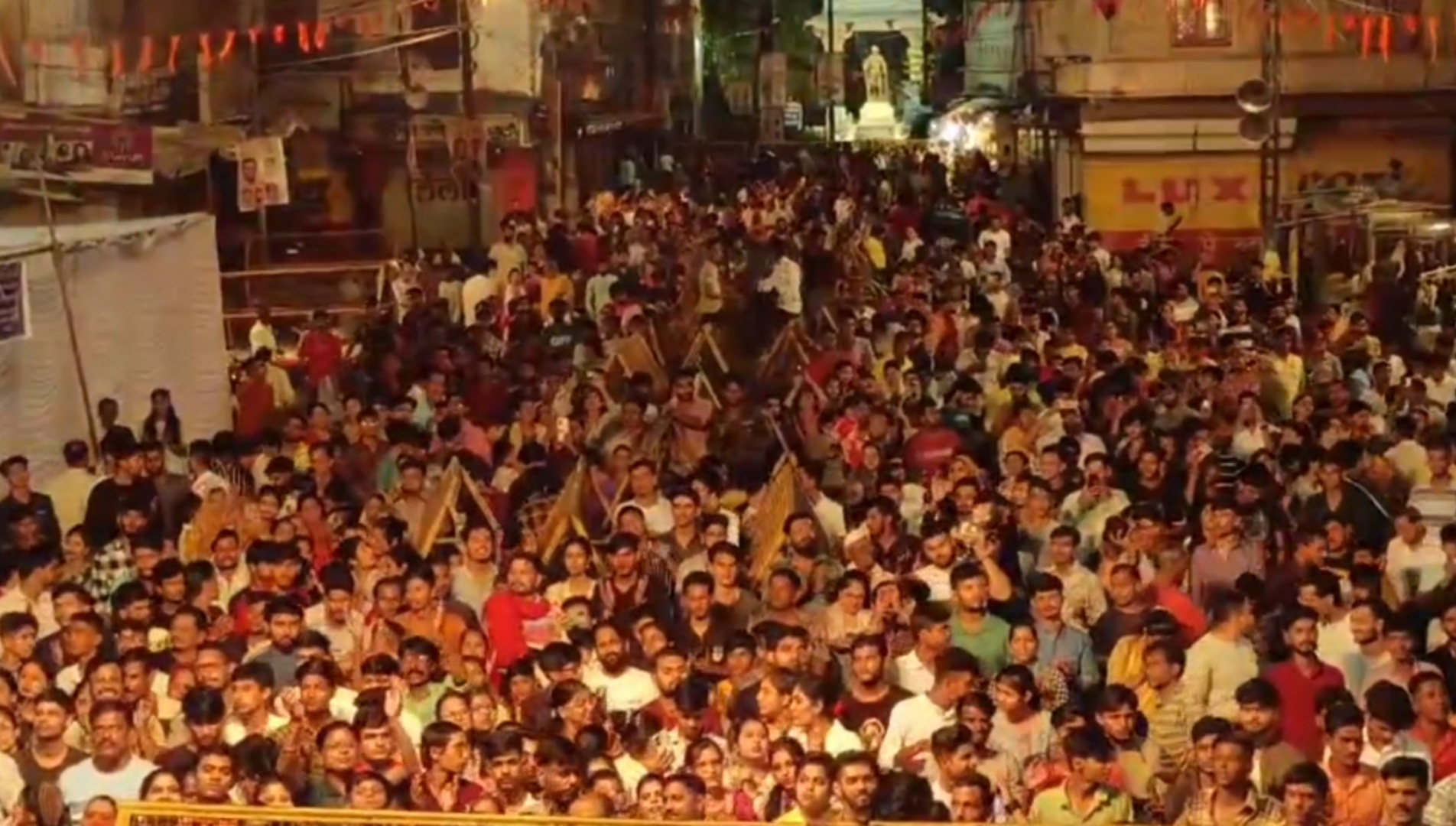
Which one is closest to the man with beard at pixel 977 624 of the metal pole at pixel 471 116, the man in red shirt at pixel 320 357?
the man in red shirt at pixel 320 357

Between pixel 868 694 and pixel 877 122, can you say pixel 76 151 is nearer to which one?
pixel 868 694

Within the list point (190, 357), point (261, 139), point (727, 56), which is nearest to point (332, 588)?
point (190, 357)

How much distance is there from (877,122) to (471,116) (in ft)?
109

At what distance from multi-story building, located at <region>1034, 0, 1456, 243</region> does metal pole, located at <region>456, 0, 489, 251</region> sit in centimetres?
748

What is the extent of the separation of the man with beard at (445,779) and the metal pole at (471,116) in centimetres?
2139

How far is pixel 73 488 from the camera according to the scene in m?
13.8

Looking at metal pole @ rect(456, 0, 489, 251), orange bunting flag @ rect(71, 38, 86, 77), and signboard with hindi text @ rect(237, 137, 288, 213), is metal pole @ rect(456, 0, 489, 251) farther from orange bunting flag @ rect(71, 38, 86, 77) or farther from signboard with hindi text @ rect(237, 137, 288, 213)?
signboard with hindi text @ rect(237, 137, 288, 213)

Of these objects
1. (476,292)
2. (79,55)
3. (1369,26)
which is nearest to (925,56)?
(1369,26)

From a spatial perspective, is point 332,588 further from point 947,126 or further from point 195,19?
point 947,126

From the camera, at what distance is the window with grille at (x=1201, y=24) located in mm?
Result: 30562

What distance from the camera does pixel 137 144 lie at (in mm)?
20047

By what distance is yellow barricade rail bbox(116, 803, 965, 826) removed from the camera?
7.46m

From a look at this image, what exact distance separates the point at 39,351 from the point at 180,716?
23.0 ft

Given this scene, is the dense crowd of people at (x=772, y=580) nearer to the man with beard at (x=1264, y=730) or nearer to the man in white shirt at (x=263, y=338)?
the man with beard at (x=1264, y=730)
